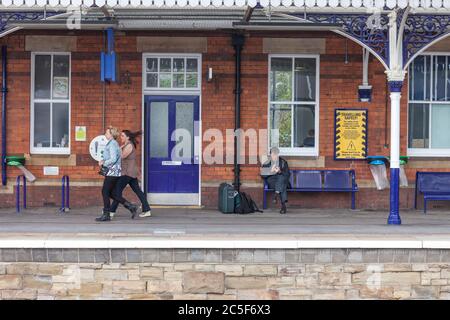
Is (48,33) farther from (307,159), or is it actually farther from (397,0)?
(397,0)

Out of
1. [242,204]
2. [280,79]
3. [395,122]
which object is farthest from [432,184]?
[242,204]

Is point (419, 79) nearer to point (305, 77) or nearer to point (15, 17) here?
point (305, 77)

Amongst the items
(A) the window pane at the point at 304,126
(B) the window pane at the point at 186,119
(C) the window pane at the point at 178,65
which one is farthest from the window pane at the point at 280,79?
(C) the window pane at the point at 178,65

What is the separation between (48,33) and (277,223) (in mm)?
6231

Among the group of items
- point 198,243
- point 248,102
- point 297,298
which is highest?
point 248,102

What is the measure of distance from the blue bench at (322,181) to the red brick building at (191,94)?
0.53ft

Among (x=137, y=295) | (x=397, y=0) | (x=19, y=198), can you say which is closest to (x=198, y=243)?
(x=137, y=295)

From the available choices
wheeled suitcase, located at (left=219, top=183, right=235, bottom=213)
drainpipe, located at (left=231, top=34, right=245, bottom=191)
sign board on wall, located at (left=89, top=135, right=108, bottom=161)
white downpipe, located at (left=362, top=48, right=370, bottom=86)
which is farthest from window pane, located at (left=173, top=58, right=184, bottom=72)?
white downpipe, located at (left=362, top=48, right=370, bottom=86)

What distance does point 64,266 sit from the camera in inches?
422

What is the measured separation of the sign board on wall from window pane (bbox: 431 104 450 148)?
677cm

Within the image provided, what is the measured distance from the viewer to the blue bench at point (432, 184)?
16.1 meters

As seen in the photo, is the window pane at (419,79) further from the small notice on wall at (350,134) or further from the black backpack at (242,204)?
the black backpack at (242,204)

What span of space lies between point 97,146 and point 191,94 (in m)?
2.18

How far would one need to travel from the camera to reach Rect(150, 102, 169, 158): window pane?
1653 centimetres
